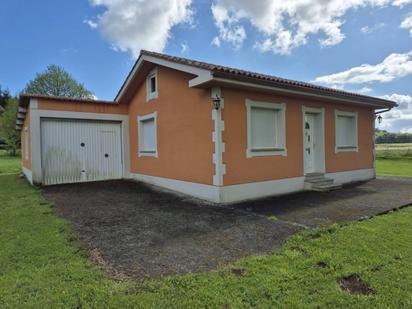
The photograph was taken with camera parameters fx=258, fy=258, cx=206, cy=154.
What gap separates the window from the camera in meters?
9.44

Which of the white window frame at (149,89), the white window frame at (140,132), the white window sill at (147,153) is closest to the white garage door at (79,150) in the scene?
the white window frame at (140,132)

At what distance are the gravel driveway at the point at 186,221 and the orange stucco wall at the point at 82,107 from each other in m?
3.19

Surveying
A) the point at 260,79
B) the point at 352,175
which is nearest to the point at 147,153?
the point at 260,79

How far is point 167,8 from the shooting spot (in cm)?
1002

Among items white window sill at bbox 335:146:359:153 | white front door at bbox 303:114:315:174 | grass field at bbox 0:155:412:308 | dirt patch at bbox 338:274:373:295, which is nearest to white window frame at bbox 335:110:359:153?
white window sill at bbox 335:146:359:153

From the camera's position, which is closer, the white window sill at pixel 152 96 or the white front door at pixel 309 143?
the white front door at pixel 309 143

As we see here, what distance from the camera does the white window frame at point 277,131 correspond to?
7324mm

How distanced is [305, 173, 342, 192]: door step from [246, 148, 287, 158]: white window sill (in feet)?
4.83

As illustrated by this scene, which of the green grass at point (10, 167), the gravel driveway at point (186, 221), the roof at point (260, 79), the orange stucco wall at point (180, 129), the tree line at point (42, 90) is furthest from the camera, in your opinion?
the tree line at point (42, 90)

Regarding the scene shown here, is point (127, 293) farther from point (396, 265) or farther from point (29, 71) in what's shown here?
point (29, 71)

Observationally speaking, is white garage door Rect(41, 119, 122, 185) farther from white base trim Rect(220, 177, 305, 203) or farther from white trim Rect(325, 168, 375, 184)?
white trim Rect(325, 168, 375, 184)

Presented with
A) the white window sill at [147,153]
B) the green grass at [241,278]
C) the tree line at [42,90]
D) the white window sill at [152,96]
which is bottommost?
the green grass at [241,278]

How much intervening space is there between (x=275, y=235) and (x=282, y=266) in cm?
121

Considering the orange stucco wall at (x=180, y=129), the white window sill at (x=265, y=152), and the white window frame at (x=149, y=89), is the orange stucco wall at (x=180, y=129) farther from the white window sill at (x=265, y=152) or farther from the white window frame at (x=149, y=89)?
the white window sill at (x=265, y=152)
